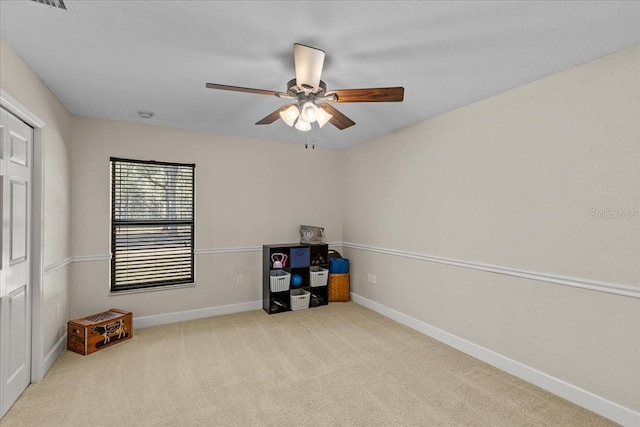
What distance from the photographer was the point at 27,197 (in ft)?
8.13

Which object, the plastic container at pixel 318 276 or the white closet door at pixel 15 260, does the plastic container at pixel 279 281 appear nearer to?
the plastic container at pixel 318 276

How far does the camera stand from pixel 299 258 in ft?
14.8

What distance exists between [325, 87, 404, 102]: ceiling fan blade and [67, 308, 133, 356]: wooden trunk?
313 cm

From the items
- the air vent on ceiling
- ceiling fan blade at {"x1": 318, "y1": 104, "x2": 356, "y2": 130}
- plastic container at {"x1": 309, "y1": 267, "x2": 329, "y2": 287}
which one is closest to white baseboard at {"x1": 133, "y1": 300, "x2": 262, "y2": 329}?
plastic container at {"x1": 309, "y1": 267, "x2": 329, "y2": 287}

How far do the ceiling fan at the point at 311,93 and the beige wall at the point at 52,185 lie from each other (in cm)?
151

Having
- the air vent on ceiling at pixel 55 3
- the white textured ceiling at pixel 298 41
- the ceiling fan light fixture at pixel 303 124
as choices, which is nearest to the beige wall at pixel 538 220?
the white textured ceiling at pixel 298 41

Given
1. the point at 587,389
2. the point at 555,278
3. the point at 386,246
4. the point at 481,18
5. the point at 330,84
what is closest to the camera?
the point at 481,18

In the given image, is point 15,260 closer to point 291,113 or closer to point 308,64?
point 291,113

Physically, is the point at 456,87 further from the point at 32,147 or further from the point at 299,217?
the point at 32,147

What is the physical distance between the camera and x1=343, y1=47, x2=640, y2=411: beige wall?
82.7 inches

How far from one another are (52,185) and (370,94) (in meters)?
2.94

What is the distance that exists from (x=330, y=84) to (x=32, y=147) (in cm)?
251

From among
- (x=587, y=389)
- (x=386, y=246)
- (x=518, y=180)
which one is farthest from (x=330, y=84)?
(x=587, y=389)

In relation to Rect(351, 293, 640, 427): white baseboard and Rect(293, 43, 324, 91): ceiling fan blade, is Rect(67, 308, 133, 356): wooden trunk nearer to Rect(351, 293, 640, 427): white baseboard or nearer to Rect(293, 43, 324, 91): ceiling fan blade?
Rect(293, 43, 324, 91): ceiling fan blade
